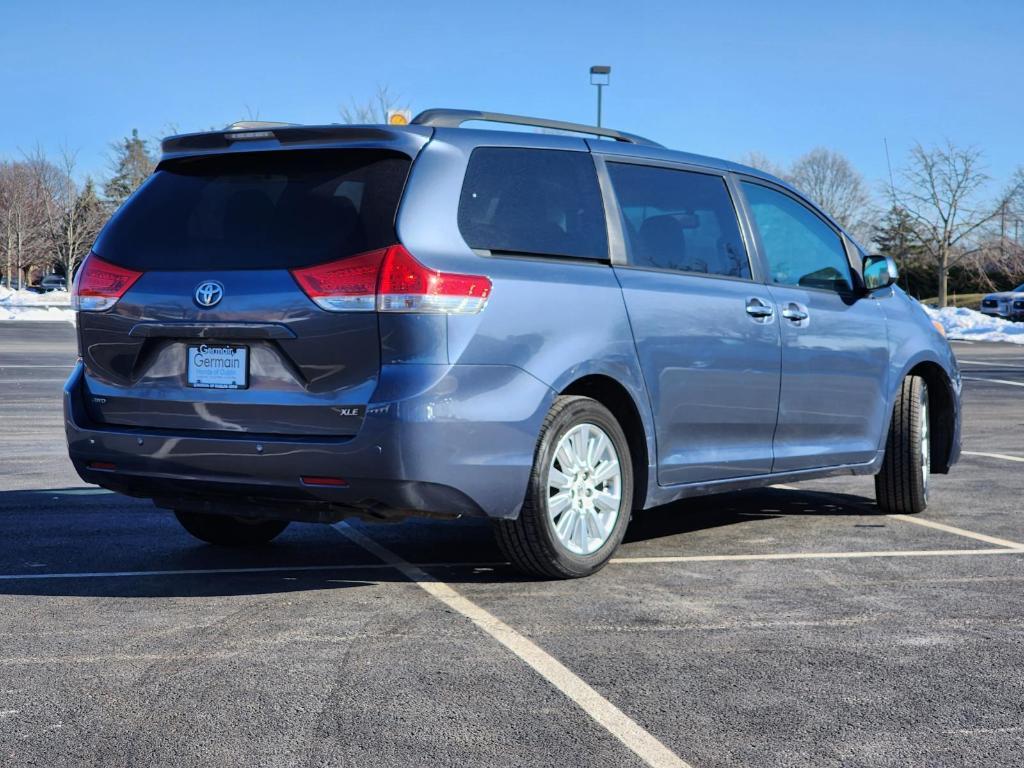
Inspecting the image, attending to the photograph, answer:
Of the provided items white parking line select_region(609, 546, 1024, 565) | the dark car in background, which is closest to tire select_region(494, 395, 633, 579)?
white parking line select_region(609, 546, 1024, 565)

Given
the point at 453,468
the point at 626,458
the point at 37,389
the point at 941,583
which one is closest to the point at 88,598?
the point at 453,468

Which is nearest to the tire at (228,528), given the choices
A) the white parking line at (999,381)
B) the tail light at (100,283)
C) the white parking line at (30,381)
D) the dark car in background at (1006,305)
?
→ the tail light at (100,283)

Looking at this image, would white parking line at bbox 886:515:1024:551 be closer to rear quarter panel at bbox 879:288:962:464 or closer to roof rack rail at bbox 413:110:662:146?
rear quarter panel at bbox 879:288:962:464

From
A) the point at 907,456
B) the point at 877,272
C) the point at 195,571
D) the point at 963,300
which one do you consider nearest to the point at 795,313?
the point at 877,272

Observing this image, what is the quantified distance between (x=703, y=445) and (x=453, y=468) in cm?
168

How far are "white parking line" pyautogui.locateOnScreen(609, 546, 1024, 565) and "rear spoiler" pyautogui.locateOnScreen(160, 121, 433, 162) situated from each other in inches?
85.9

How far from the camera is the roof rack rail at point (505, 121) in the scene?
5738 millimetres

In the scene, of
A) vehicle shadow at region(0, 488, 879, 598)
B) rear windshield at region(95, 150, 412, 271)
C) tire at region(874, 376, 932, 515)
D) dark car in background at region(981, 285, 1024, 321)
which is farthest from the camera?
dark car in background at region(981, 285, 1024, 321)

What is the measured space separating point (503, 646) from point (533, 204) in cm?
195

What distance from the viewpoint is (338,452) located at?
518 cm

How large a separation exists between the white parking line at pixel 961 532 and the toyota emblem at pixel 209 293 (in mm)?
3960

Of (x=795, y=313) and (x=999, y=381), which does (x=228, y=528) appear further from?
(x=999, y=381)

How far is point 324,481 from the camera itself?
5238mm

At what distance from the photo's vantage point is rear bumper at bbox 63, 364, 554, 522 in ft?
16.9
